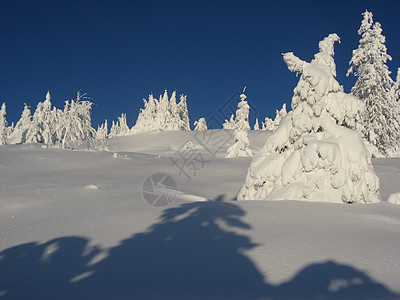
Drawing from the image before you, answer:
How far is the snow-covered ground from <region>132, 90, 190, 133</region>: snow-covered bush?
243 feet

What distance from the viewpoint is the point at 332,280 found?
3.87 m

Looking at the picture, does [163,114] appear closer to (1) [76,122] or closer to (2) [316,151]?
(1) [76,122]

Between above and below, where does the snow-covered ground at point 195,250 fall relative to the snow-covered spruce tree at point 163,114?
below

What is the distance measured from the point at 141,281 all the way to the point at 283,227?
3136mm

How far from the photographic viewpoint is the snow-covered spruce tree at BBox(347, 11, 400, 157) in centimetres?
2633

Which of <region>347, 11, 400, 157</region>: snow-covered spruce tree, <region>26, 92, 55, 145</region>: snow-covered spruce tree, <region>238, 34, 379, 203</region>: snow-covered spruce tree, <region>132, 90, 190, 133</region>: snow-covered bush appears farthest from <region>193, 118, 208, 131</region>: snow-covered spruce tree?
<region>238, 34, 379, 203</region>: snow-covered spruce tree

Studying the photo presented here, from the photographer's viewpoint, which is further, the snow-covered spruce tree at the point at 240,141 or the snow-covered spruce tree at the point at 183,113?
the snow-covered spruce tree at the point at 183,113

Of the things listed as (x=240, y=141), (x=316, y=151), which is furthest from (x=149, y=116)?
(x=316, y=151)

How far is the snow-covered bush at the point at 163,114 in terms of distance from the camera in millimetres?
82812

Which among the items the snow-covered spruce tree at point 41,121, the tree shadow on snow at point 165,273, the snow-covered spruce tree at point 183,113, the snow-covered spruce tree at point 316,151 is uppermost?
the snow-covered spruce tree at point 183,113

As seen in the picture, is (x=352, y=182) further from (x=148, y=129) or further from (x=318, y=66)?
(x=148, y=129)

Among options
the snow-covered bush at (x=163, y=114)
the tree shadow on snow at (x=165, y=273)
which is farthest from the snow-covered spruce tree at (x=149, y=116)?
the tree shadow on snow at (x=165, y=273)

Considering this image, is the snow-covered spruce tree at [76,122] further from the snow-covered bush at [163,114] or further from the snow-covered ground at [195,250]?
the snow-covered bush at [163,114]

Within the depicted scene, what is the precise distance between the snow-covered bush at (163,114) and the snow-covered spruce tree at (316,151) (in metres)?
71.4
